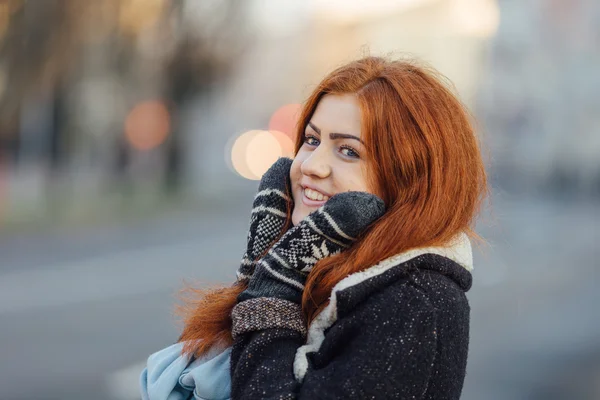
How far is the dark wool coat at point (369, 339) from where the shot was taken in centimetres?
173

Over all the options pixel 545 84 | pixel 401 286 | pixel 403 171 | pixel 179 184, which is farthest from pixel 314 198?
pixel 545 84

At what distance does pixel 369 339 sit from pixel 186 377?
533mm

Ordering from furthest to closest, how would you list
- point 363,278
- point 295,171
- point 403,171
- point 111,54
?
point 111,54
point 295,171
point 403,171
point 363,278

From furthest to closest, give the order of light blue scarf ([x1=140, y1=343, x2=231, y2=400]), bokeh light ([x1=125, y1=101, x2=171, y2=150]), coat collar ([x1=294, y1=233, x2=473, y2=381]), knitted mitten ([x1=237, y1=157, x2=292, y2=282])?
bokeh light ([x1=125, y1=101, x2=171, y2=150]), knitted mitten ([x1=237, y1=157, x2=292, y2=282]), light blue scarf ([x1=140, y1=343, x2=231, y2=400]), coat collar ([x1=294, y1=233, x2=473, y2=381])

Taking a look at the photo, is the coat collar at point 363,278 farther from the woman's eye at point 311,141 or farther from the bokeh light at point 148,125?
the bokeh light at point 148,125

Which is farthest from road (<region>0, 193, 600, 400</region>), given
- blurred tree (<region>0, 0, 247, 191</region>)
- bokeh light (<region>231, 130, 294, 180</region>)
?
bokeh light (<region>231, 130, 294, 180</region>)

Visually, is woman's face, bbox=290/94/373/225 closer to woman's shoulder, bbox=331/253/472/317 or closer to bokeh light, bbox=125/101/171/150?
woman's shoulder, bbox=331/253/472/317

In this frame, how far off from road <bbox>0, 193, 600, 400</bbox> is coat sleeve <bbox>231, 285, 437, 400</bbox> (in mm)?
595

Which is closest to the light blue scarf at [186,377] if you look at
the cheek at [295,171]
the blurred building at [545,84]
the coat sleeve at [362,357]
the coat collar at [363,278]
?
the coat sleeve at [362,357]

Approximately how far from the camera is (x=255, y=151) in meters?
49.3

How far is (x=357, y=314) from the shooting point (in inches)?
70.9

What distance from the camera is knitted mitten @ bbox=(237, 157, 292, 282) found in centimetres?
211

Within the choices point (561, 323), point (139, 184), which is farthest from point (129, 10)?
point (561, 323)

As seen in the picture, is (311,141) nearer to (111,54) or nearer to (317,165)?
(317,165)
